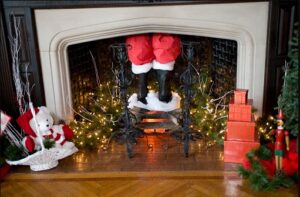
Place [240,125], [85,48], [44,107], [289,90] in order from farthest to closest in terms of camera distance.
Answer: [85,48]
[44,107]
[240,125]
[289,90]

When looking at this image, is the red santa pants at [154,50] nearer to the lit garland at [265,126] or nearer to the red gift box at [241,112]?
the red gift box at [241,112]

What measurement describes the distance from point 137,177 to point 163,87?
87 cm

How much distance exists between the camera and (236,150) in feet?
9.37

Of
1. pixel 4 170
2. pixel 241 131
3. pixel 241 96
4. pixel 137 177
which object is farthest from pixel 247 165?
pixel 4 170

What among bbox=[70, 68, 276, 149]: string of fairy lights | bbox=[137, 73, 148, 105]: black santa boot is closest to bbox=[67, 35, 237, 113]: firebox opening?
bbox=[70, 68, 276, 149]: string of fairy lights

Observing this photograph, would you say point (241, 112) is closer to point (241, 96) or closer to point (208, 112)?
point (241, 96)

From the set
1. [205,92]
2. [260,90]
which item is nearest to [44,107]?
[205,92]

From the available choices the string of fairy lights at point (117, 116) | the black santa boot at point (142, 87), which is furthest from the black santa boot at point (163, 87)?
the string of fairy lights at point (117, 116)

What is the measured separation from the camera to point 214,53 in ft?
11.6

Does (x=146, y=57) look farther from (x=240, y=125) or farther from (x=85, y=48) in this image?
(x=240, y=125)

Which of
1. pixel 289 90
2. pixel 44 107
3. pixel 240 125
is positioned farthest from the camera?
pixel 44 107

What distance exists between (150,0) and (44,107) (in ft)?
3.96

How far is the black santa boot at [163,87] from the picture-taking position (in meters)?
3.20

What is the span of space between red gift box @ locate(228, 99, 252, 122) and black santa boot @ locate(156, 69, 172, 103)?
0.67 meters
